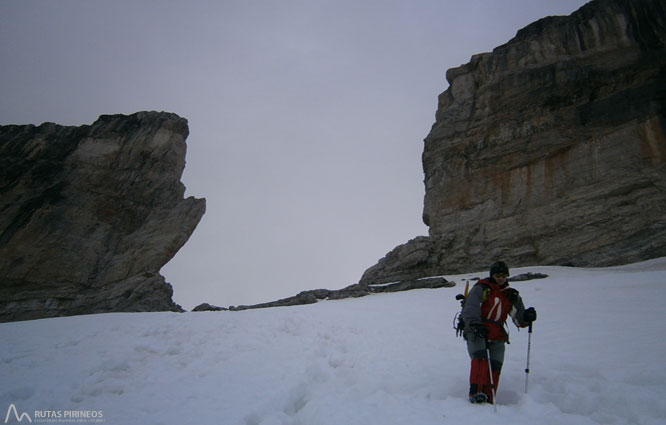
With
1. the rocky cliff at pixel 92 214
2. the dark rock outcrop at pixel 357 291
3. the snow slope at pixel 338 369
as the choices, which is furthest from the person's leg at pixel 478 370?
the rocky cliff at pixel 92 214

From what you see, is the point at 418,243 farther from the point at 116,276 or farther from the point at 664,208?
the point at 116,276

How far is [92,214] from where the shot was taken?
39.2m

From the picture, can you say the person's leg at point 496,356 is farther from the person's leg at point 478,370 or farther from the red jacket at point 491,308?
the person's leg at point 478,370

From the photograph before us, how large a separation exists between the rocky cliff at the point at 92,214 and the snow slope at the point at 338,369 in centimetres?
2092

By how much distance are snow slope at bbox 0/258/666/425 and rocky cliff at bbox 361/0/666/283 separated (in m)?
15.0

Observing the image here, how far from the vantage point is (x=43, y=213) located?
3734cm

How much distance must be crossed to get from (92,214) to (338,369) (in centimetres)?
4182

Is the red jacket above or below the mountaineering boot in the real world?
above

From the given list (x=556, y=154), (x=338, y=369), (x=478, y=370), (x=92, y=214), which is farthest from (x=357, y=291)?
(x=92, y=214)

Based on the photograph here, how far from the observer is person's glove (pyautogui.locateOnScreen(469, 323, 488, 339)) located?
493 centimetres

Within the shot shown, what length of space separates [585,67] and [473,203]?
1520 centimetres

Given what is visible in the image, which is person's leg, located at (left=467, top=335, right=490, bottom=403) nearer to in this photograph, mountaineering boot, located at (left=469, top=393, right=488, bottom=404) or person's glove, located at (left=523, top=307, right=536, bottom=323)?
mountaineering boot, located at (left=469, top=393, right=488, bottom=404)

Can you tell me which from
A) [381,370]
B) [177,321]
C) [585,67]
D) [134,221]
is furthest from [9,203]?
[585,67]

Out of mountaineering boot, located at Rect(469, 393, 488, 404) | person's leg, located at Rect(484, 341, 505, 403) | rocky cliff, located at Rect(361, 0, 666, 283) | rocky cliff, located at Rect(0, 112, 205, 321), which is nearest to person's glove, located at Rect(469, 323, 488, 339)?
person's leg, located at Rect(484, 341, 505, 403)
